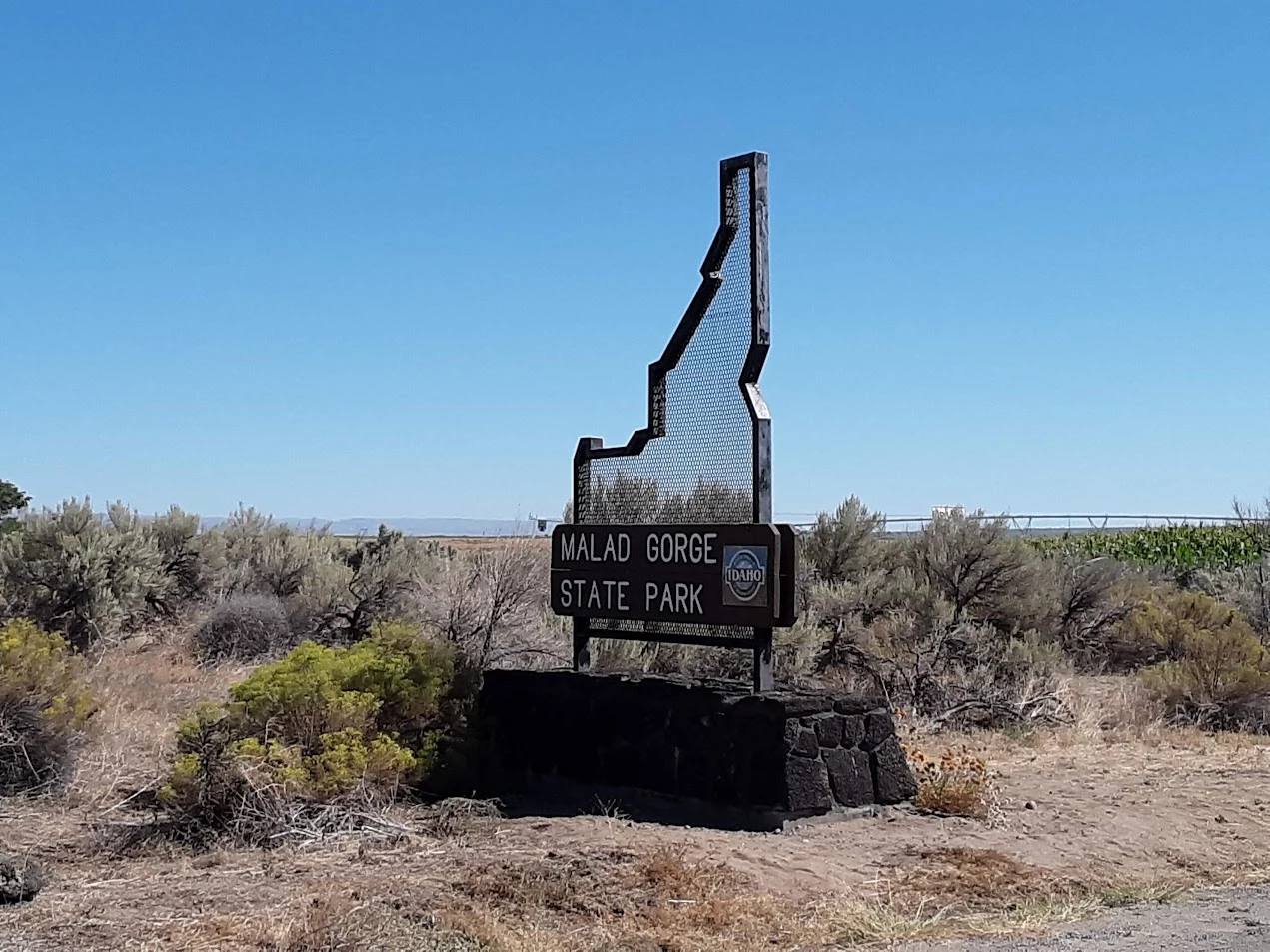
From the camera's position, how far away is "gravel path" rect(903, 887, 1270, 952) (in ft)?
22.5

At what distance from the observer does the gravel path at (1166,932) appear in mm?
6855

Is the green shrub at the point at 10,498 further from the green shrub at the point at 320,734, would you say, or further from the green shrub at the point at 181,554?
the green shrub at the point at 320,734

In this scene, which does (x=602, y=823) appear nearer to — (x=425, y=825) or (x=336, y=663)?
(x=425, y=825)

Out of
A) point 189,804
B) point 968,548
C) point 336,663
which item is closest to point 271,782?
point 189,804

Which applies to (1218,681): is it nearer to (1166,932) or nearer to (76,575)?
(1166,932)

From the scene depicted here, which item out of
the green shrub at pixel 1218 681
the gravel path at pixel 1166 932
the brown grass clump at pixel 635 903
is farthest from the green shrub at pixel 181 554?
the gravel path at pixel 1166 932

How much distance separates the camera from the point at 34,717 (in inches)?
444

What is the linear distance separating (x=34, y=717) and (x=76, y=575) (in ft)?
25.8

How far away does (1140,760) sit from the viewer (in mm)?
13133

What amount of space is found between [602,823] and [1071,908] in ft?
10.1

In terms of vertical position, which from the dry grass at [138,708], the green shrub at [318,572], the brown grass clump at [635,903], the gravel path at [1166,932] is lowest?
the gravel path at [1166,932]

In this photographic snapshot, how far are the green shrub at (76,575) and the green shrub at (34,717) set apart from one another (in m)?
6.65

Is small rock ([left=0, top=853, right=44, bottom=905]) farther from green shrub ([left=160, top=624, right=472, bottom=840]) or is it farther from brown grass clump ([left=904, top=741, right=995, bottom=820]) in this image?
brown grass clump ([left=904, top=741, right=995, bottom=820])

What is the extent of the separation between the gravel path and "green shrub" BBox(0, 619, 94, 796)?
733 cm
